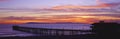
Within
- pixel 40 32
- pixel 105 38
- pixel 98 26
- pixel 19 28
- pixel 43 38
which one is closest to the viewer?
pixel 105 38

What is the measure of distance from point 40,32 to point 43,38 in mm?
12103

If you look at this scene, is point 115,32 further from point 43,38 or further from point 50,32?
point 50,32

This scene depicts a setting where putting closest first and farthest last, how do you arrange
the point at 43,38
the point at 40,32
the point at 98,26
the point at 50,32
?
the point at 98,26
the point at 43,38
the point at 50,32
the point at 40,32

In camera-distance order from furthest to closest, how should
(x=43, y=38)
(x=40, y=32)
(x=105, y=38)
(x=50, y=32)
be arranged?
1. (x=40, y=32)
2. (x=50, y=32)
3. (x=43, y=38)
4. (x=105, y=38)

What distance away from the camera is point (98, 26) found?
934cm

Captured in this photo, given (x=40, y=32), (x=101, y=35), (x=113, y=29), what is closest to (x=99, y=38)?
(x=101, y=35)

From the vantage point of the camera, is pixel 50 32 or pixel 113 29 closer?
pixel 113 29

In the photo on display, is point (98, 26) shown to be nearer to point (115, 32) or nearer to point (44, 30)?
point (115, 32)

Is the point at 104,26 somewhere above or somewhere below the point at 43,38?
above

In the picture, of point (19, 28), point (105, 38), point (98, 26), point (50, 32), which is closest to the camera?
point (105, 38)

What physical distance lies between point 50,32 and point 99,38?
27710mm

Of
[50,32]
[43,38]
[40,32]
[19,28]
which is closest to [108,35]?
[43,38]

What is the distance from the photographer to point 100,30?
875 cm

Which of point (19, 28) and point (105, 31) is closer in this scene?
point (105, 31)
